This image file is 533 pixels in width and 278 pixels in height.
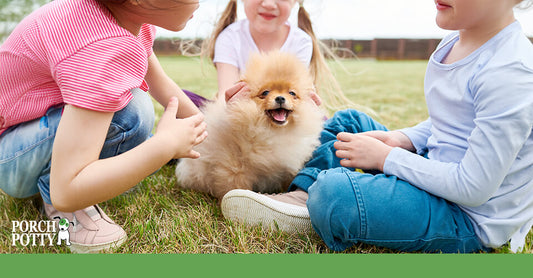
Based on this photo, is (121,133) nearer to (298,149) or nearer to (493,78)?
(298,149)

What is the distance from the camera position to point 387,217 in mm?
1140

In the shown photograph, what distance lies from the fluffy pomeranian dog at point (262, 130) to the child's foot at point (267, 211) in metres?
0.14

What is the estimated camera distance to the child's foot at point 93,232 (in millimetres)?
1232

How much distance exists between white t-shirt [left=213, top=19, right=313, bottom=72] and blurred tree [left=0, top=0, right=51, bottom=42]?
8.86m

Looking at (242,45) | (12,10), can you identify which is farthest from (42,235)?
(12,10)

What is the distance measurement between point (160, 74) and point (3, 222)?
0.75 m

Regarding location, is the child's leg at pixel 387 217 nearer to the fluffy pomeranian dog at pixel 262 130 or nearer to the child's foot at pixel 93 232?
the fluffy pomeranian dog at pixel 262 130

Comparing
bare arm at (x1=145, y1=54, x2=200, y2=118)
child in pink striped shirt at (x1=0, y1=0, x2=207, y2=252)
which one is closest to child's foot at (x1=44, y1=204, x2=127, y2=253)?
child in pink striped shirt at (x1=0, y1=0, x2=207, y2=252)

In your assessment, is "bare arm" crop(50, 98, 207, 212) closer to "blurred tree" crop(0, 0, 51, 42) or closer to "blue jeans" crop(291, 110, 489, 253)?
"blue jeans" crop(291, 110, 489, 253)

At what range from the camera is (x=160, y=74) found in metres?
1.54

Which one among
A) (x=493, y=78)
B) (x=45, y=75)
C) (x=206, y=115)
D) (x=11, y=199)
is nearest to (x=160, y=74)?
(x=206, y=115)

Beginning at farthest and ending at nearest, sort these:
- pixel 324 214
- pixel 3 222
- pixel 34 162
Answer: pixel 3 222 < pixel 34 162 < pixel 324 214

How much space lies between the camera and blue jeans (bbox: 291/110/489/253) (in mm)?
1140

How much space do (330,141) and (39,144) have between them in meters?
1.04
